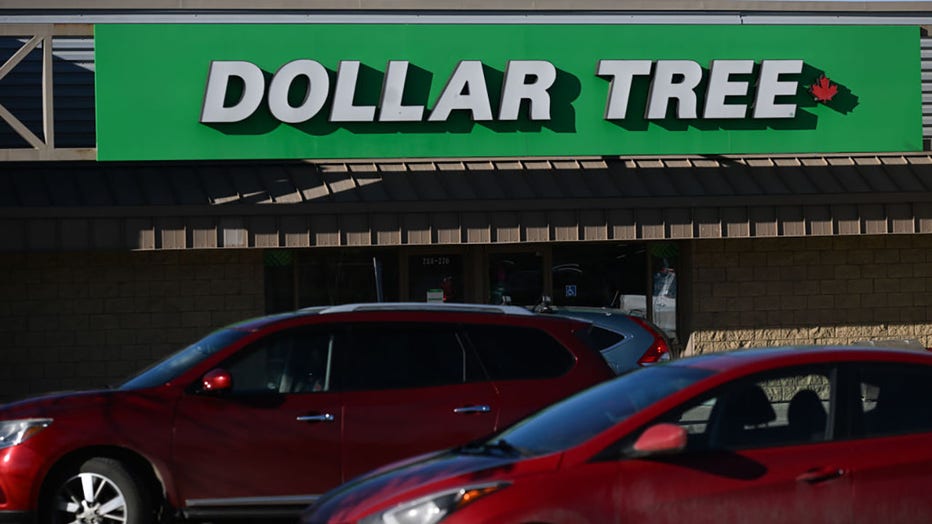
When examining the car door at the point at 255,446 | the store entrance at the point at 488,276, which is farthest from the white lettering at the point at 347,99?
the car door at the point at 255,446

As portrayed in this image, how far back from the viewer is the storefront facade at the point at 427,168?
14797mm

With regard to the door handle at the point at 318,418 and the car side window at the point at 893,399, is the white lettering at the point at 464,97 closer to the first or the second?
the door handle at the point at 318,418

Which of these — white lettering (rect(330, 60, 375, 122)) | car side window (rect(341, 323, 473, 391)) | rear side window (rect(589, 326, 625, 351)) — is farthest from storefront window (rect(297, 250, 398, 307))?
car side window (rect(341, 323, 473, 391))

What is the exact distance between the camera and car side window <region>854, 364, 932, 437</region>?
19.8 ft

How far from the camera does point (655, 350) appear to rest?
11.2m

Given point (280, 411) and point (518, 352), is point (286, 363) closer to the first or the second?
point (280, 411)

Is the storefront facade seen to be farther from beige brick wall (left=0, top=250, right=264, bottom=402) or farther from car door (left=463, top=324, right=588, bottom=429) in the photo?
car door (left=463, top=324, right=588, bottom=429)

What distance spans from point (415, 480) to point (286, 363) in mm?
2751

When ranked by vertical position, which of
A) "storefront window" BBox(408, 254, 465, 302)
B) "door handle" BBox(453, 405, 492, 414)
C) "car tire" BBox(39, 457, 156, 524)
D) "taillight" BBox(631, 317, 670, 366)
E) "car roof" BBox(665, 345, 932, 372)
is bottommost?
"car tire" BBox(39, 457, 156, 524)

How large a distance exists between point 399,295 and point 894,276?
22.5 ft

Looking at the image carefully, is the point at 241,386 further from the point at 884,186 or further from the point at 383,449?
the point at 884,186

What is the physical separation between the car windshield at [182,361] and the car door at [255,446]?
28 cm

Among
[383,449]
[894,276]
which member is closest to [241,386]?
[383,449]

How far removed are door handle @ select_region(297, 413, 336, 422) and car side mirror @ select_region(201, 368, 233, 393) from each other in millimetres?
501
